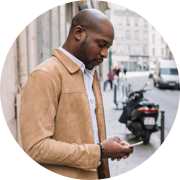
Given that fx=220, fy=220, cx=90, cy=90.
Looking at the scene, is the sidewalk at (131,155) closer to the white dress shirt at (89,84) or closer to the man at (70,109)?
the white dress shirt at (89,84)

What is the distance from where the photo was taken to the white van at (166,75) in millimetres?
18016

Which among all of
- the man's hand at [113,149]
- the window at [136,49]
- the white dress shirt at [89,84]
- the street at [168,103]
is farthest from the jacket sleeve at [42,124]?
the window at [136,49]

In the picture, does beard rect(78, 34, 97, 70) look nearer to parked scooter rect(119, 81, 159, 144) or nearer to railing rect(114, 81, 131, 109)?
parked scooter rect(119, 81, 159, 144)

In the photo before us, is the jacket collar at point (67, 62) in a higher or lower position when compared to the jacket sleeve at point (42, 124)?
higher

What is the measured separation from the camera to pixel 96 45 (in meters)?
1.37

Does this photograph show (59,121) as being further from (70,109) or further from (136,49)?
(136,49)

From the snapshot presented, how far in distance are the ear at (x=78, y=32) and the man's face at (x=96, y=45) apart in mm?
35

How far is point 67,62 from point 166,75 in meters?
18.7

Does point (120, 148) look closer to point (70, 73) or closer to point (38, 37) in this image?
point (70, 73)

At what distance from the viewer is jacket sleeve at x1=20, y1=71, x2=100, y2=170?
1170 mm

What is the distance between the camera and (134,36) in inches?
1374

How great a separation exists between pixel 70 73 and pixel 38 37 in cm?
318

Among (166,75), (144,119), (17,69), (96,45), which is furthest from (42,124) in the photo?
(166,75)

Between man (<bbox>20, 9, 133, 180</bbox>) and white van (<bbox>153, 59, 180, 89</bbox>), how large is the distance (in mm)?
17144
